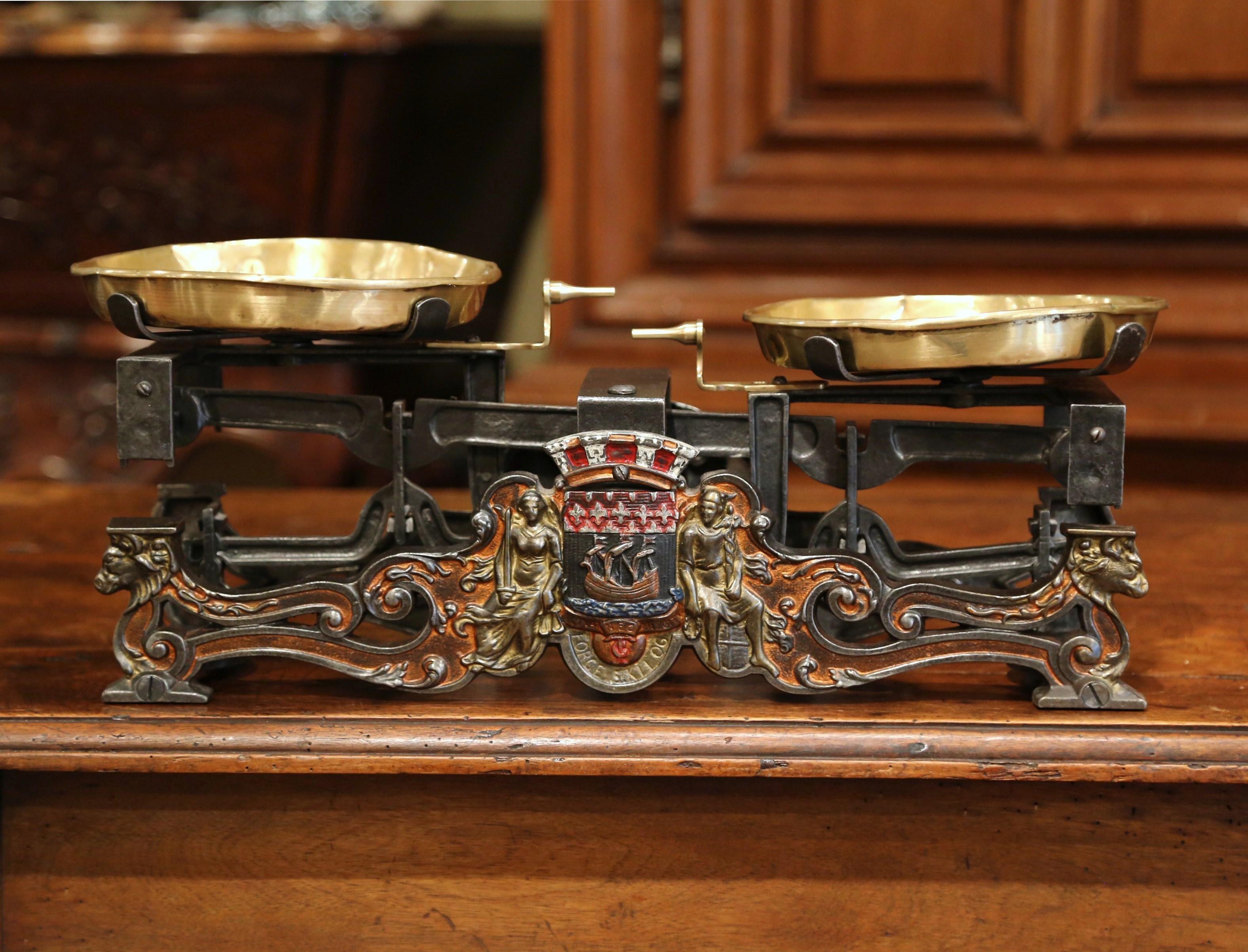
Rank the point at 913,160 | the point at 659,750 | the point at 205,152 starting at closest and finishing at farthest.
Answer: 1. the point at 659,750
2. the point at 913,160
3. the point at 205,152

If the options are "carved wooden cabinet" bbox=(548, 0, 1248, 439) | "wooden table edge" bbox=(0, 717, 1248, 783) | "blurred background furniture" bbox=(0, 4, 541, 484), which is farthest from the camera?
"blurred background furniture" bbox=(0, 4, 541, 484)

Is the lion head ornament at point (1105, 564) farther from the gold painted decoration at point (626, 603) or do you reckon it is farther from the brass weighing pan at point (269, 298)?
the brass weighing pan at point (269, 298)

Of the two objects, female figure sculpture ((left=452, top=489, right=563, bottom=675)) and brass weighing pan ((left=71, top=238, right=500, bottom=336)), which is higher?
brass weighing pan ((left=71, top=238, right=500, bottom=336))

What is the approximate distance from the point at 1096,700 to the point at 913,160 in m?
1.10

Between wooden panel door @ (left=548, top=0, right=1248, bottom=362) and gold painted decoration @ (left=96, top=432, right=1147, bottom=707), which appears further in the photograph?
wooden panel door @ (left=548, top=0, right=1248, bottom=362)

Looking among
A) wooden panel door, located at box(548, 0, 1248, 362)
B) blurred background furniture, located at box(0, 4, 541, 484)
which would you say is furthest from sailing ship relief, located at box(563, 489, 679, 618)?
blurred background furniture, located at box(0, 4, 541, 484)

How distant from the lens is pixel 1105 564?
0.95m

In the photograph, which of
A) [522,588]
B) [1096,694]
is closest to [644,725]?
[522,588]

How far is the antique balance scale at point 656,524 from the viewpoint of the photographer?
944 millimetres

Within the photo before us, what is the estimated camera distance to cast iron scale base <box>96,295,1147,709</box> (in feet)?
3.11

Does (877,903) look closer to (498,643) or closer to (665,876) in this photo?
(665,876)

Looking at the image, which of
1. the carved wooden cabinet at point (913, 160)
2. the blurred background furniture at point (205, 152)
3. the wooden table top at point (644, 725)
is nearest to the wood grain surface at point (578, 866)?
the wooden table top at point (644, 725)

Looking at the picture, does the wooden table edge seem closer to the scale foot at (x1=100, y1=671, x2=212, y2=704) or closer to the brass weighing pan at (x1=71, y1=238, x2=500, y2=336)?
the scale foot at (x1=100, y1=671, x2=212, y2=704)

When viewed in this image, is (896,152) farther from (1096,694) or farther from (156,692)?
(156,692)
